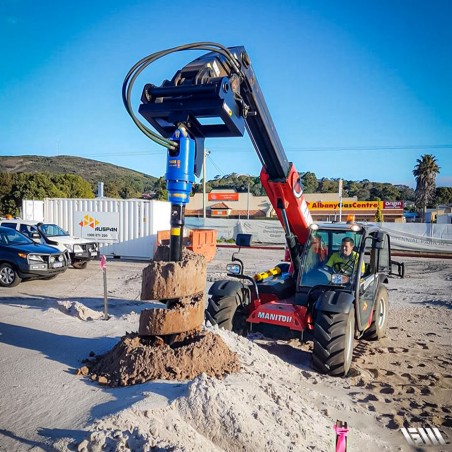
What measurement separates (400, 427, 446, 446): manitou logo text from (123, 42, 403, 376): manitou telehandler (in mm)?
1274

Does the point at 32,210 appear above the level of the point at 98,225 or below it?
above

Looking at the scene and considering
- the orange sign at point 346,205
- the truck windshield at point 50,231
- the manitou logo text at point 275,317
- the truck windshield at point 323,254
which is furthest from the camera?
the orange sign at point 346,205

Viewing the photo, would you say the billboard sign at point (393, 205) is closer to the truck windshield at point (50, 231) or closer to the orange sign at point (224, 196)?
the orange sign at point (224, 196)

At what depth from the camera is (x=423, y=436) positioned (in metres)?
4.32

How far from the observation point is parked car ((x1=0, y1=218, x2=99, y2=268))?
1494 centimetres

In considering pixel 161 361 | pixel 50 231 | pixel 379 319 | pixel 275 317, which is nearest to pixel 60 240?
pixel 50 231

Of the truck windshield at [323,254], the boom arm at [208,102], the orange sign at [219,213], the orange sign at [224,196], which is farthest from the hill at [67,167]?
the boom arm at [208,102]

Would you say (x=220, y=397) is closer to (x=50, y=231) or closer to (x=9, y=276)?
(x=9, y=276)

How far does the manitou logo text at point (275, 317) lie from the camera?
6.05 metres

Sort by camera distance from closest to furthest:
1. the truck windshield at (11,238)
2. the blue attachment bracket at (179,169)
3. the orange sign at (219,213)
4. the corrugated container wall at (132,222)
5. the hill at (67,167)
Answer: the blue attachment bracket at (179,169) → the truck windshield at (11,238) → the corrugated container wall at (132,222) → the orange sign at (219,213) → the hill at (67,167)

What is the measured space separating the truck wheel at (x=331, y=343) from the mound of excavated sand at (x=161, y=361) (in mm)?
1304

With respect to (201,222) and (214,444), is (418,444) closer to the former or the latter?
(214,444)

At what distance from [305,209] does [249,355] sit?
9.09 ft

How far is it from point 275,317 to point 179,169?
301 centimetres
